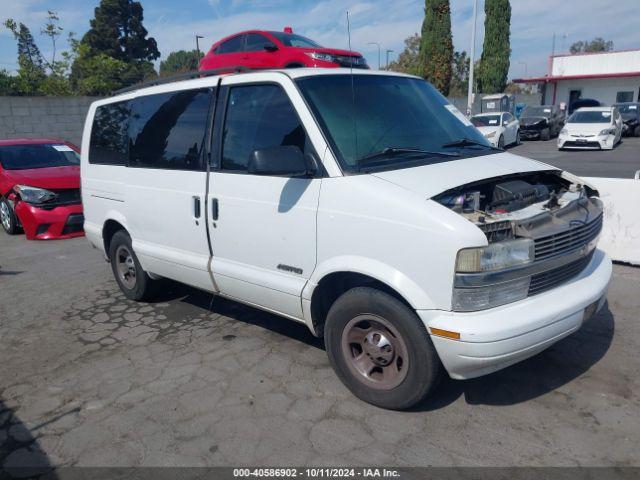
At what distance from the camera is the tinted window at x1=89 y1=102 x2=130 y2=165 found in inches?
199

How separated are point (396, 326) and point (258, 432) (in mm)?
1059

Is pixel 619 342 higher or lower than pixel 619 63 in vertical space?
lower

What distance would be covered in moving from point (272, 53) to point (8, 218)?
5.61 meters

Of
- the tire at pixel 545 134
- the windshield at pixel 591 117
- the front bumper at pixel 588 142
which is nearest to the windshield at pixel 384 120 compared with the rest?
the front bumper at pixel 588 142

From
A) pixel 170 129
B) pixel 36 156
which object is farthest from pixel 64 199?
pixel 170 129

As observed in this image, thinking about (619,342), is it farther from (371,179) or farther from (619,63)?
(619,63)

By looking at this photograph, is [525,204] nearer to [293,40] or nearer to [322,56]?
[322,56]

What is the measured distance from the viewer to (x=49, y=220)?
8.38 m

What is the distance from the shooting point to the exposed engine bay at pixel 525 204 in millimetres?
2871

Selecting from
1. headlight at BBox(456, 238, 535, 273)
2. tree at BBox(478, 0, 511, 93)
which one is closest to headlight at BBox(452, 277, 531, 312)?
headlight at BBox(456, 238, 535, 273)

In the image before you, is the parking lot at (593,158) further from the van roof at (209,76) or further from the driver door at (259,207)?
the driver door at (259,207)

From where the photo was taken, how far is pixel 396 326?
301 cm

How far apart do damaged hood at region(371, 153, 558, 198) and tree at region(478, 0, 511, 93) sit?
37.9 meters

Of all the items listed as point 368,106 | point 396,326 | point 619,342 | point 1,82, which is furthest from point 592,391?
point 1,82
